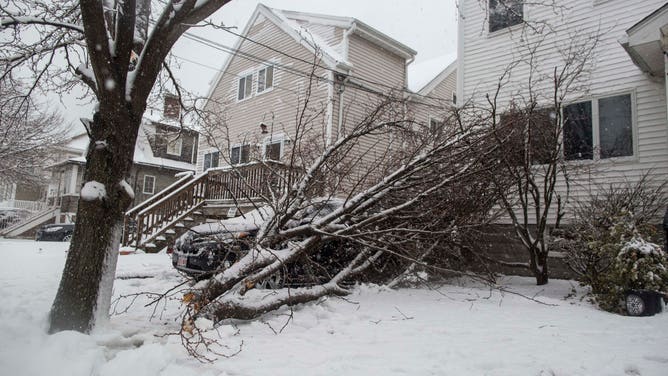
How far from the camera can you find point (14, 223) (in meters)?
24.2

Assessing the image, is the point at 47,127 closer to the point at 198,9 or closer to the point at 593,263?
the point at 198,9

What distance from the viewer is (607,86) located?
8398 millimetres

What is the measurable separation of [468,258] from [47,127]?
20748 mm

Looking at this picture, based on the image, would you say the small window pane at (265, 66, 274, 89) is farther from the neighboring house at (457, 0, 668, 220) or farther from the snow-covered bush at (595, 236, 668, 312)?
the snow-covered bush at (595, 236, 668, 312)

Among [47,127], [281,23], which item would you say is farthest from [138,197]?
[281,23]

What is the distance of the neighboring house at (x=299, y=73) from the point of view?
1321 centimetres

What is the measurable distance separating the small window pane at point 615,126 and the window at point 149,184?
80.1 feet

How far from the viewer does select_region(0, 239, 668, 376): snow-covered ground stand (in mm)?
2785

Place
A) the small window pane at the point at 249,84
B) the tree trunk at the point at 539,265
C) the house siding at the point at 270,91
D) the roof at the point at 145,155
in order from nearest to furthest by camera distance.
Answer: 1. the tree trunk at the point at 539,265
2. the house siding at the point at 270,91
3. the small window pane at the point at 249,84
4. the roof at the point at 145,155

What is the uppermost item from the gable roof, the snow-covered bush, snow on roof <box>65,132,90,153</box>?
the gable roof

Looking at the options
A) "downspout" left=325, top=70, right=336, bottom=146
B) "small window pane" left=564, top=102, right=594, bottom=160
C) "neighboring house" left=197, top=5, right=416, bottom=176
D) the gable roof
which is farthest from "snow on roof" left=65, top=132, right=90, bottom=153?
"small window pane" left=564, top=102, right=594, bottom=160

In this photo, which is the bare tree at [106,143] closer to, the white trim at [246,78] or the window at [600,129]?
the window at [600,129]

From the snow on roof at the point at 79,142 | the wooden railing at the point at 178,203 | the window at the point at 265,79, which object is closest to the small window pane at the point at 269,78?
the window at the point at 265,79

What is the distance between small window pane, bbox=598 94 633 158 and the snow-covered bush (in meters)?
3.87
